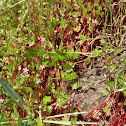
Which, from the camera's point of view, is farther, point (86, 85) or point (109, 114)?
point (86, 85)

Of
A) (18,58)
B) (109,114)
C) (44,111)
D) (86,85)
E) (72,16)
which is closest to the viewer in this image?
(109,114)

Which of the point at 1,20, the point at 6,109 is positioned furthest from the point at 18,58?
the point at 1,20

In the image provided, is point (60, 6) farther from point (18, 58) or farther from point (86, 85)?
point (86, 85)

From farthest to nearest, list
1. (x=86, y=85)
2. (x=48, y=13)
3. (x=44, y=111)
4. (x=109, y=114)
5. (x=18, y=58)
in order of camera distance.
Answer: (x=48, y=13)
(x=18, y=58)
(x=86, y=85)
(x=44, y=111)
(x=109, y=114)

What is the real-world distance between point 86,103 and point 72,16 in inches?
39.0

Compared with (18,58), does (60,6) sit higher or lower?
higher

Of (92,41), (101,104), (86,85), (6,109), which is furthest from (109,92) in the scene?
(6,109)

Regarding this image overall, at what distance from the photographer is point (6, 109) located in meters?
1.30

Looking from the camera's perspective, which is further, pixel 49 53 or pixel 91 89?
pixel 49 53

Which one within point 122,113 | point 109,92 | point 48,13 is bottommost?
point 122,113

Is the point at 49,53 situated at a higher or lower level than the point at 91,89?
higher

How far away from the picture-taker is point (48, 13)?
5.34ft

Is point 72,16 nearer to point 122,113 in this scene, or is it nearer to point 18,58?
point 18,58

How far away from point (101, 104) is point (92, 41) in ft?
2.30
